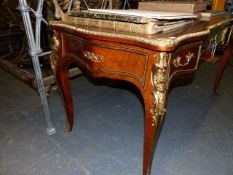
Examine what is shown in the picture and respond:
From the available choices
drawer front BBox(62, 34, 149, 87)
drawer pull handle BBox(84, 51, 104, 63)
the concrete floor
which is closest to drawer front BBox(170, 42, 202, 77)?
drawer front BBox(62, 34, 149, 87)

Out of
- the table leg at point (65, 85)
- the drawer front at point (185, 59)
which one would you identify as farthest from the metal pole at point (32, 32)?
the drawer front at point (185, 59)

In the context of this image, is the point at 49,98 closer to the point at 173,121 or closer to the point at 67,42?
the point at 67,42

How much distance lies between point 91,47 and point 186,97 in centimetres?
112

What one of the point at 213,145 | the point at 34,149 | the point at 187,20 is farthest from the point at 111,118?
the point at 187,20

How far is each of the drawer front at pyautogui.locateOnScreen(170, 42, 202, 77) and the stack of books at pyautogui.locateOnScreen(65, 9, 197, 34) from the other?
0.09 m

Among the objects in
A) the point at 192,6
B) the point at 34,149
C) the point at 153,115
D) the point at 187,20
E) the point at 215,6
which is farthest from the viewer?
the point at 215,6

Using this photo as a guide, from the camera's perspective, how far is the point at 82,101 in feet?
5.11

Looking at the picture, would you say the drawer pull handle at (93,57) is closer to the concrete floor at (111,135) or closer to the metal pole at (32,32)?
the metal pole at (32,32)

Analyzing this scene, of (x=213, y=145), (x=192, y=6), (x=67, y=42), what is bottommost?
(x=213, y=145)

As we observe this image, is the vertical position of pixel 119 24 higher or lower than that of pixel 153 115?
higher

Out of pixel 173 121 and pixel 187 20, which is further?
pixel 173 121

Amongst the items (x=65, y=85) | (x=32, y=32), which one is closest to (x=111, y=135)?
(x=65, y=85)

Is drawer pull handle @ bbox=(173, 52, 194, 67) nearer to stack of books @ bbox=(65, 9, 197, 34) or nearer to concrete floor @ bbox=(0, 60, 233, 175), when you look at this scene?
stack of books @ bbox=(65, 9, 197, 34)

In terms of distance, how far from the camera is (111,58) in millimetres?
746
